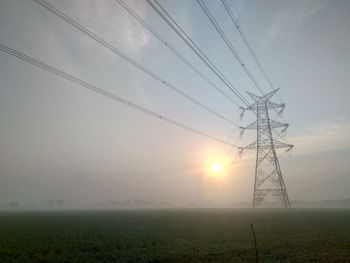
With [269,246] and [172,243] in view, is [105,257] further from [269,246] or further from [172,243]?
[269,246]

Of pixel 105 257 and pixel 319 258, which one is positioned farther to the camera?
pixel 105 257

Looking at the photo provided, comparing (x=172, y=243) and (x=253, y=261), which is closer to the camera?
(x=253, y=261)

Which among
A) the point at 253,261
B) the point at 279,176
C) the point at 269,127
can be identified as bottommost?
the point at 253,261

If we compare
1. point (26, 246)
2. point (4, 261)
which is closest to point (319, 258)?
point (4, 261)

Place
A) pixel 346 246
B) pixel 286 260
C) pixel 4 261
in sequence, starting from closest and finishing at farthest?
pixel 286 260, pixel 4 261, pixel 346 246

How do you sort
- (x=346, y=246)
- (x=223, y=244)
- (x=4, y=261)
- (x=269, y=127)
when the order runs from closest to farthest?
(x=4, y=261), (x=346, y=246), (x=223, y=244), (x=269, y=127)

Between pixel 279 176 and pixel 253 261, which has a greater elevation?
pixel 279 176

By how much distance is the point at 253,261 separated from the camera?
22875mm

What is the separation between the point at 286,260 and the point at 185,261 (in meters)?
8.18

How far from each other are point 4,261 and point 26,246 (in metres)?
8.64

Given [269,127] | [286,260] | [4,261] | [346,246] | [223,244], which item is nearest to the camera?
[286,260]

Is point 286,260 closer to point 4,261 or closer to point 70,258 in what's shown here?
point 70,258

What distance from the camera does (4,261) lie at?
25188mm

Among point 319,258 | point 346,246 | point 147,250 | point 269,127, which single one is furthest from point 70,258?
point 269,127
